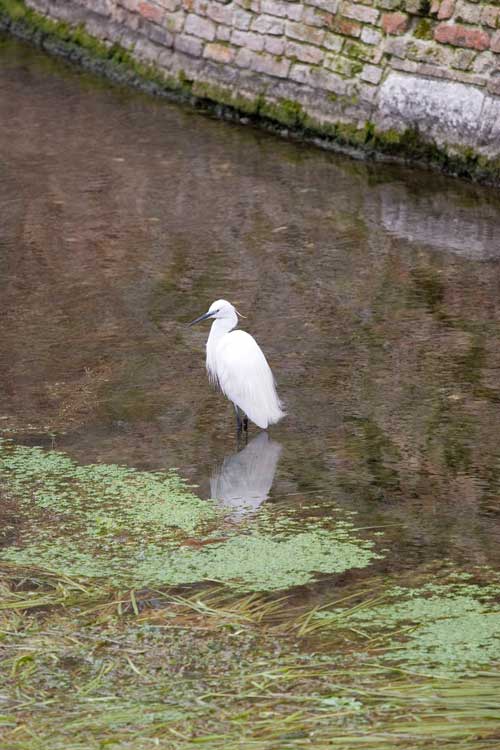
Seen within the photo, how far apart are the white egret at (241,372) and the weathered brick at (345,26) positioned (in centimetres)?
403

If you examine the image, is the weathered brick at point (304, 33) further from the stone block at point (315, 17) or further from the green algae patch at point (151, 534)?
the green algae patch at point (151, 534)

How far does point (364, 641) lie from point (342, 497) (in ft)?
3.20

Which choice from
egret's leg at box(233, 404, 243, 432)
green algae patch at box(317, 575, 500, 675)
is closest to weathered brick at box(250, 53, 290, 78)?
egret's leg at box(233, 404, 243, 432)

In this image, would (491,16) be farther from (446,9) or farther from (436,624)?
(436,624)

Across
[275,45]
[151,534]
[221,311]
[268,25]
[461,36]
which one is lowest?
[151,534]

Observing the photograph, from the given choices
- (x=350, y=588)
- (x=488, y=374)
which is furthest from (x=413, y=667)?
(x=488, y=374)

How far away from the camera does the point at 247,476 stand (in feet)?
15.4

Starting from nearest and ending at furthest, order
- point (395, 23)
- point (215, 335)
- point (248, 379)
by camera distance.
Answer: point (248, 379), point (215, 335), point (395, 23)

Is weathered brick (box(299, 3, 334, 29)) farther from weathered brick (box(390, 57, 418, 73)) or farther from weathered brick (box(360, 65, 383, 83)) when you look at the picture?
weathered brick (box(390, 57, 418, 73))

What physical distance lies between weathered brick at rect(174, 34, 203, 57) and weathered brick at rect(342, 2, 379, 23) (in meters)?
1.41

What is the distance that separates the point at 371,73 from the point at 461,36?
73 centimetres

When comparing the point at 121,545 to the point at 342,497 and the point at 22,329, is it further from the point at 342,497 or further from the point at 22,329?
the point at 22,329

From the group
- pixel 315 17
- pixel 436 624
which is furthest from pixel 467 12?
pixel 436 624

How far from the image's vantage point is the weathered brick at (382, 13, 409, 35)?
8.25 m
